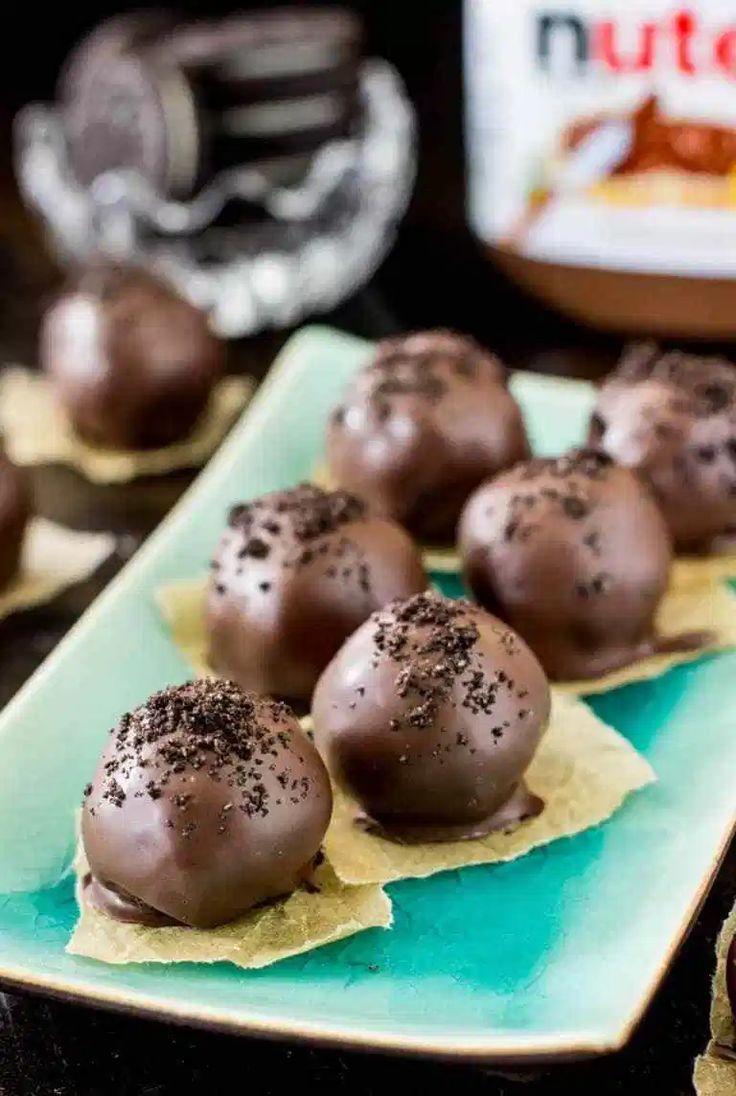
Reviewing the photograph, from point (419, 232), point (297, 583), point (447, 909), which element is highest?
point (297, 583)

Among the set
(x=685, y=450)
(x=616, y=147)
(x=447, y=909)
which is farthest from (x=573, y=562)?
(x=616, y=147)

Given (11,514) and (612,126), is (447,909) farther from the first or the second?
(612,126)

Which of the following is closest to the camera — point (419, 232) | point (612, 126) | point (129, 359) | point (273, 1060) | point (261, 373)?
point (273, 1060)

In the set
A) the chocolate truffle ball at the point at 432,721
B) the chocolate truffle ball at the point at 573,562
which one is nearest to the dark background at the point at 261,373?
the chocolate truffle ball at the point at 432,721

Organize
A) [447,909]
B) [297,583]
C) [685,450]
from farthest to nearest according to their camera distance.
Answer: [685,450] → [297,583] → [447,909]

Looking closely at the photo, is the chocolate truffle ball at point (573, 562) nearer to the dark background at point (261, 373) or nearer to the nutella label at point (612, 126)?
the dark background at point (261, 373)

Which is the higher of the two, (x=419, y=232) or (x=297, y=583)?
(x=297, y=583)

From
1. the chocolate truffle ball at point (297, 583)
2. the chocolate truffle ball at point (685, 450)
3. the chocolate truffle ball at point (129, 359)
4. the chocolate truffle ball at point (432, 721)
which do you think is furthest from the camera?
the chocolate truffle ball at point (129, 359)
